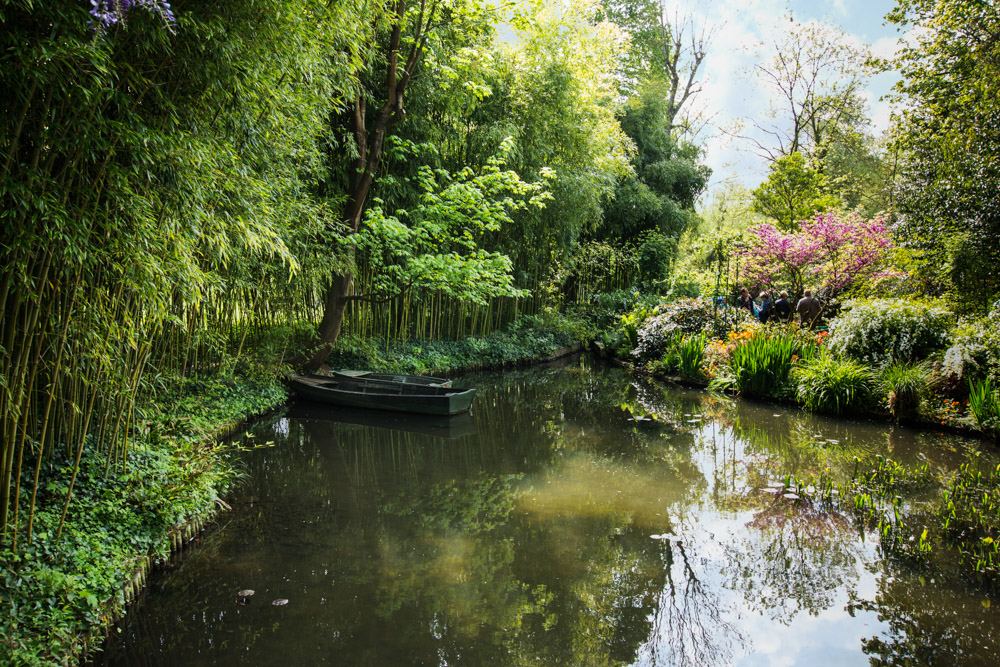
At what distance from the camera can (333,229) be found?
795 cm

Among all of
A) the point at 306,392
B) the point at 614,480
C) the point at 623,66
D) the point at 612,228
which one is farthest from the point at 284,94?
the point at 623,66

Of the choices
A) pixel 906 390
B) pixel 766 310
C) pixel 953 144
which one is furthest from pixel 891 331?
pixel 766 310

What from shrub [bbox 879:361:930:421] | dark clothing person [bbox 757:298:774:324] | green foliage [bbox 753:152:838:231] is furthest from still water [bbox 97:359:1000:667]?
green foliage [bbox 753:152:838:231]

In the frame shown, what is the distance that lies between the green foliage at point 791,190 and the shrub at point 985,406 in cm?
764

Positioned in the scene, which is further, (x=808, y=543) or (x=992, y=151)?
(x=992, y=151)

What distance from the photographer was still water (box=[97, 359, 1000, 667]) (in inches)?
115

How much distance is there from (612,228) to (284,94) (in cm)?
1367

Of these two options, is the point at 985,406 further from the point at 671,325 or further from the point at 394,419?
the point at 394,419

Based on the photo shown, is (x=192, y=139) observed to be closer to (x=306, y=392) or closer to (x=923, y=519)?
(x=923, y=519)

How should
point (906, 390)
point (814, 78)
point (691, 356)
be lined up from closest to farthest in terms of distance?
1. point (906, 390)
2. point (691, 356)
3. point (814, 78)

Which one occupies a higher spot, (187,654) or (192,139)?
(192,139)

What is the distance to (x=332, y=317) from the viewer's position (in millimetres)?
8625

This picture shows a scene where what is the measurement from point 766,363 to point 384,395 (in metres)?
5.27

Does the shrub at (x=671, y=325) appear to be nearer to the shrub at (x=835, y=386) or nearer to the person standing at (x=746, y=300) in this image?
the person standing at (x=746, y=300)
